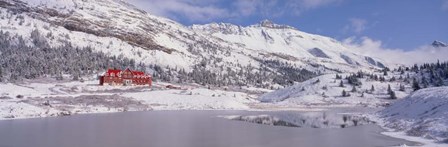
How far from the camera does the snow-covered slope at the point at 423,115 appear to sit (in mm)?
43781

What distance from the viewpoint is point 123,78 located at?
171m

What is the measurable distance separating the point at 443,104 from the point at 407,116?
7311 millimetres

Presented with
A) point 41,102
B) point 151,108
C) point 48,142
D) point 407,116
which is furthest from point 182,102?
point 48,142

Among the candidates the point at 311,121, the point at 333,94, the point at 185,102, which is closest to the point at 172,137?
the point at 311,121

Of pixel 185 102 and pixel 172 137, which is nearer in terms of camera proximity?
pixel 172 137

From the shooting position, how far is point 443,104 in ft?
165

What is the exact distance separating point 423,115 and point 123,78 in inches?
5298

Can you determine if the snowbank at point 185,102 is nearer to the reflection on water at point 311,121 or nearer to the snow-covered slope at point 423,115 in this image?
the reflection on water at point 311,121

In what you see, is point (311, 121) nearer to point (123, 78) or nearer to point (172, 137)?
point (172, 137)

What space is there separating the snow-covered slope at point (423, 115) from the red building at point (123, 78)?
114 meters

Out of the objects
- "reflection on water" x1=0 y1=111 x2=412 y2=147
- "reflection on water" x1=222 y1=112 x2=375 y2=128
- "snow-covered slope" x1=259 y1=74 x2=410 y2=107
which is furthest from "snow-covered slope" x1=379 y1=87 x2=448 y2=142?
"snow-covered slope" x1=259 y1=74 x2=410 y2=107

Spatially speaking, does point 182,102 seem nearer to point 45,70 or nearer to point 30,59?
point 45,70

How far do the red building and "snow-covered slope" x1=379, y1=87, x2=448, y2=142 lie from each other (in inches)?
4478

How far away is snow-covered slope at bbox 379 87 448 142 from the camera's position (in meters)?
43.8
